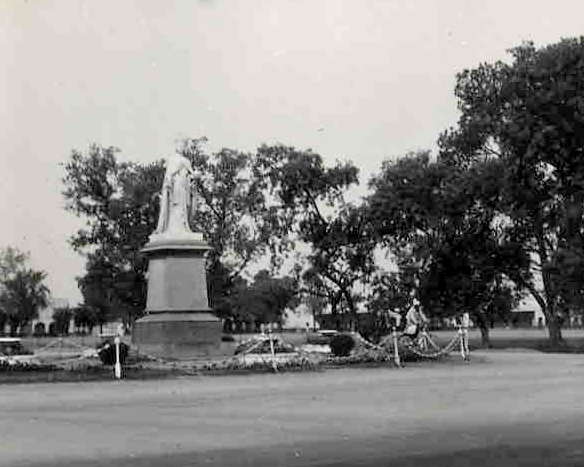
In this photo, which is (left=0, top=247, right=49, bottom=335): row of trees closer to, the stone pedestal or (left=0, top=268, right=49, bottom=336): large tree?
(left=0, top=268, right=49, bottom=336): large tree

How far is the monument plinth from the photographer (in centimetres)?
2656

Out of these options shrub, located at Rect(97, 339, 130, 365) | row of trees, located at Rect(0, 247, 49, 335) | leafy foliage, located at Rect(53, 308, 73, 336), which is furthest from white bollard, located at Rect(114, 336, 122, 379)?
leafy foliage, located at Rect(53, 308, 73, 336)

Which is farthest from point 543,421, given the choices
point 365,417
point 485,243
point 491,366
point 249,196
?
point 249,196

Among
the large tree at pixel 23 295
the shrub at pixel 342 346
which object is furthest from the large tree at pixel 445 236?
the large tree at pixel 23 295

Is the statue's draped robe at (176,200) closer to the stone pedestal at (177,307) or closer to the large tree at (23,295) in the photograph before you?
the stone pedestal at (177,307)

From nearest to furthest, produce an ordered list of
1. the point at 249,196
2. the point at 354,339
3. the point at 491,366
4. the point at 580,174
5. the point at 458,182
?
1. the point at 491,366
2. the point at 354,339
3. the point at 580,174
4. the point at 458,182
5. the point at 249,196

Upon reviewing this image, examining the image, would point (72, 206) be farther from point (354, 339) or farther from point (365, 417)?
point (365, 417)

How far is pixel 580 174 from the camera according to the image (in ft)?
128

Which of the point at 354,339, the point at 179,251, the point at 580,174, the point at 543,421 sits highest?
the point at 580,174

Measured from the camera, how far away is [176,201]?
28984 mm

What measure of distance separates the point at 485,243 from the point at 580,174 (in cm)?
637

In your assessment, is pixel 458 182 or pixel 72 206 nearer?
pixel 458 182

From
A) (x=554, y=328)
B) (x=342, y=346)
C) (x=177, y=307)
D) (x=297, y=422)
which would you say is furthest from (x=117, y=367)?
(x=554, y=328)

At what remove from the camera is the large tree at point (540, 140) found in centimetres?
3878
